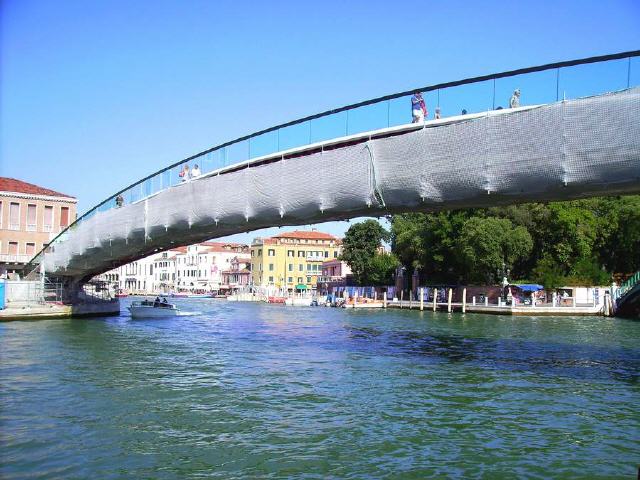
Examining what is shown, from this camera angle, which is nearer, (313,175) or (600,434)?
(600,434)

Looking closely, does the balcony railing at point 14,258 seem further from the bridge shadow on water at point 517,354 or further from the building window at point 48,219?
the bridge shadow on water at point 517,354

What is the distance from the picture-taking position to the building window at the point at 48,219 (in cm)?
3841

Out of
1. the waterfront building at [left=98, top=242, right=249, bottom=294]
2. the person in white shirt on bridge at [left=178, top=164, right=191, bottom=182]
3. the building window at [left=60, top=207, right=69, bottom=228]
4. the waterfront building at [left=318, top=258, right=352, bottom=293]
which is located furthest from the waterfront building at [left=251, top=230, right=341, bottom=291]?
the person in white shirt on bridge at [left=178, top=164, right=191, bottom=182]

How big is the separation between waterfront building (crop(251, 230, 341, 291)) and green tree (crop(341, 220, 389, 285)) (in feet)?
64.3

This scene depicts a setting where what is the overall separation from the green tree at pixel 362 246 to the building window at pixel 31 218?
34792 millimetres

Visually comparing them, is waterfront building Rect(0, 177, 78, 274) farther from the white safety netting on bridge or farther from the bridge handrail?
the bridge handrail

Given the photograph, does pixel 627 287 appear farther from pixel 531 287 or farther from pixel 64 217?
pixel 64 217

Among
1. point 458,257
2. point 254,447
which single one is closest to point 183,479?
point 254,447

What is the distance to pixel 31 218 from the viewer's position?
37938mm

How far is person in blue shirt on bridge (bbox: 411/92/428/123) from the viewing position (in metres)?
13.7

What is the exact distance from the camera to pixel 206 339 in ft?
76.3

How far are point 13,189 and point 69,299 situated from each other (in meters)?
8.57

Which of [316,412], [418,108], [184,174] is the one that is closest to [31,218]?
[184,174]

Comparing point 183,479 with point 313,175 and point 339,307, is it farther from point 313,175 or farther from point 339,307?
point 339,307
